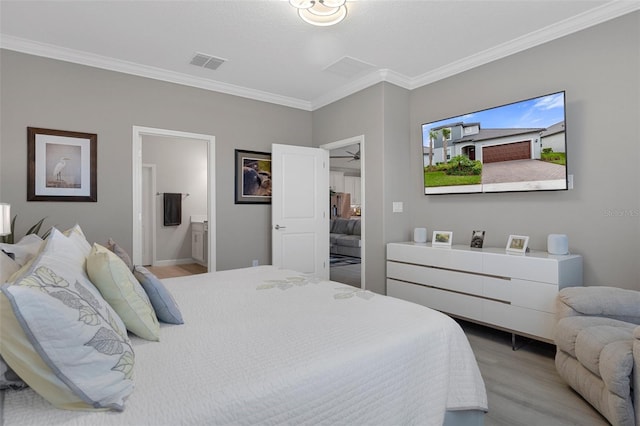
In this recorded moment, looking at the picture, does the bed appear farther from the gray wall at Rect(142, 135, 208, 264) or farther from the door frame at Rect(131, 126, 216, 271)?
the gray wall at Rect(142, 135, 208, 264)

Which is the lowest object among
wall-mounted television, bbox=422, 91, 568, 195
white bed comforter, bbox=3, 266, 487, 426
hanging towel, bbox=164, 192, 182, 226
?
white bed comforter, bbox=3, 266, 487, 426

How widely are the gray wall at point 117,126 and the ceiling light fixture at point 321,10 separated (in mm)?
2072

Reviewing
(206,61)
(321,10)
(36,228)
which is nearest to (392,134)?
(321,10)

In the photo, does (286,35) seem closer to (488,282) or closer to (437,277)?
(437,277)

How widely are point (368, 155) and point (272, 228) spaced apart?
150 cm

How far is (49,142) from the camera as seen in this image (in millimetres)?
3234

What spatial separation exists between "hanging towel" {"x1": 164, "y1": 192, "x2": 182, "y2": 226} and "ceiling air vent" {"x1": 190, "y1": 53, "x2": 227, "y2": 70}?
3.59m

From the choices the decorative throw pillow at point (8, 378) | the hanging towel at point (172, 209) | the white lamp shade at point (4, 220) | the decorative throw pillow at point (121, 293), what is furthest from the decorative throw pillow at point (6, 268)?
the hanging towel at point (172, 209)

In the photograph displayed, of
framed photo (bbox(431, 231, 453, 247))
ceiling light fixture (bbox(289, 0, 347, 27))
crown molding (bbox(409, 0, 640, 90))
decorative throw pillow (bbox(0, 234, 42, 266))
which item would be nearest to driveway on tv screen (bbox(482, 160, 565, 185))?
framed photo (bbox(431, 231, 453, 247))

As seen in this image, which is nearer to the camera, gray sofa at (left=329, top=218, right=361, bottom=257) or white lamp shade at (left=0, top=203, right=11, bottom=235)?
white lamp shade at (left=0, top=203, right=11, bottom=235)

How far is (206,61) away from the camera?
353 cm

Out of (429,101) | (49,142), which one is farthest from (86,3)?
(429,101)

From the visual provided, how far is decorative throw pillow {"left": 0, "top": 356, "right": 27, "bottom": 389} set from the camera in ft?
2.85

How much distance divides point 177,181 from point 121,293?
5.90m
